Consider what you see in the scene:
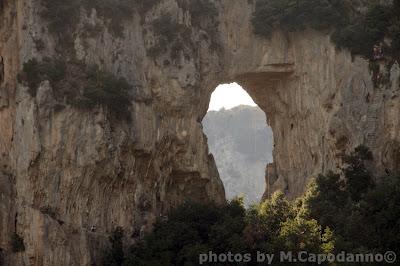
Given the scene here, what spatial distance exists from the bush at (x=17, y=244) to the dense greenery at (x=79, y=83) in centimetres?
883

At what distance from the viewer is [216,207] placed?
140 ft

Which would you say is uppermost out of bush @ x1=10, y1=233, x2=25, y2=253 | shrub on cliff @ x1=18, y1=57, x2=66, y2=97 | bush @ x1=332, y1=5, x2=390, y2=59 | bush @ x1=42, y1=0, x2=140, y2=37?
bush @ x1=42, y1=0, x2=140, y2=37

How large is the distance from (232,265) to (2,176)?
15.3 meters

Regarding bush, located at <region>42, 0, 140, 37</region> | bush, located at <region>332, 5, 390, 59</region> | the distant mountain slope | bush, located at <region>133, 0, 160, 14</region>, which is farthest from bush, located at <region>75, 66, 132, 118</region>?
the distant mountain slope

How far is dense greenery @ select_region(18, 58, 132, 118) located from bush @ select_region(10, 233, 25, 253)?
883 cm

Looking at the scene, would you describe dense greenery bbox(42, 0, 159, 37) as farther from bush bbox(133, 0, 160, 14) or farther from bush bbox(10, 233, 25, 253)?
bush bbox(10, 233, 25, 253)

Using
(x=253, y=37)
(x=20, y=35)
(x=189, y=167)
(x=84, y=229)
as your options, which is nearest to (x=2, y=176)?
(x=84, y=229)

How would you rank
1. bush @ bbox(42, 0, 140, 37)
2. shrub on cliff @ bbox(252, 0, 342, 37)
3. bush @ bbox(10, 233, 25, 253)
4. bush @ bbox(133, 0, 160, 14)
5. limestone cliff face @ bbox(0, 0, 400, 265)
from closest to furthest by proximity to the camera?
bush @ bbox(10, 233, 25, 253), limestone cliff face @ bbox(0, 0, 400, 265), bush @ bbox(42, 0, 140, 37), shrub on cliff @ bbox(252, 0, 342, 37), bush @ bbox(133, 0, 160, 14)

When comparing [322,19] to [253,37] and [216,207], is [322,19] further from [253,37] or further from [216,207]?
[216,207]

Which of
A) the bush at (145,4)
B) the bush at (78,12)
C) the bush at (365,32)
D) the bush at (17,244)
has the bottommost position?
the bush at (17,244)


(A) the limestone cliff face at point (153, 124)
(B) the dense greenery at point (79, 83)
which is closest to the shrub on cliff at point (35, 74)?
(B) the dense greenery at point (79, 83)

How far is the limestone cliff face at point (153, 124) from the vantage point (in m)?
38.0

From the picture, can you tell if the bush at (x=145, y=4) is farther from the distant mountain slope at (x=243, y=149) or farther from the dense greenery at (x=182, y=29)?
the distant mountain slope at (x=243, y=149)

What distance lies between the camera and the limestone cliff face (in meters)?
38.0
